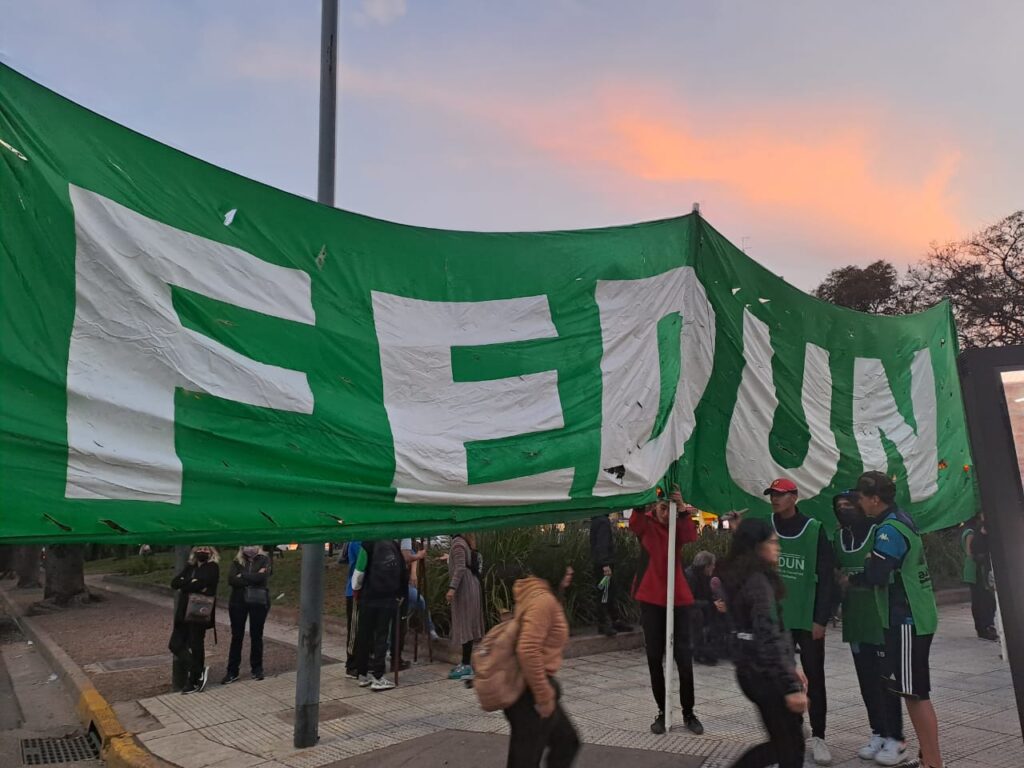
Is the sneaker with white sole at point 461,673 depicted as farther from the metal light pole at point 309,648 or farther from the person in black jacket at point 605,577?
the metal light pole at point 309,648

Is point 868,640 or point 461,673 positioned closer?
point 868,640

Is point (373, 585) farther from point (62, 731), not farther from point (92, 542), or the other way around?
point (92, 542)

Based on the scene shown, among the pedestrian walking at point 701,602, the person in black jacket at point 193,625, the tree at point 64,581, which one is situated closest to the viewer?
the person in black jacket at point 193,625

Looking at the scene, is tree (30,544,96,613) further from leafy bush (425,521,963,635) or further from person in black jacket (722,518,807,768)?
person in black jacket (722,518,807,768)

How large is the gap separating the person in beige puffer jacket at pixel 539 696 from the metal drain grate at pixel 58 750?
15.2 ft

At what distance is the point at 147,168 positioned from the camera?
392cm

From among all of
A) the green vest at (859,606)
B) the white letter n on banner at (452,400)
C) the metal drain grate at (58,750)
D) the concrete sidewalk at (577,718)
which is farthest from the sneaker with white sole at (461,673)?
the green vest at (859,606)

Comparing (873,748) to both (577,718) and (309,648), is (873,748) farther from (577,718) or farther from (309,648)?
(309,648)

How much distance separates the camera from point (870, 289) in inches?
1166

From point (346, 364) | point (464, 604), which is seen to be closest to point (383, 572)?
point (464, 604)

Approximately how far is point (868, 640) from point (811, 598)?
0.43 meters

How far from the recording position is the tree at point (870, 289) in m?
29.6

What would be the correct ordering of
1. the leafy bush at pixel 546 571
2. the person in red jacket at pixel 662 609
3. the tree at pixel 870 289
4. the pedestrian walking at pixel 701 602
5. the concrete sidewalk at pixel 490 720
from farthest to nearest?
the tree at pixel 870 289
the leafy bush at pixel 546 571
the pedestrian walking at pixel 701 602
the person in red jacket at pixel 662 609
the concrete sidewalk at pixel 490 720

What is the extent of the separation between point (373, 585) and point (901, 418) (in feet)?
18.8
